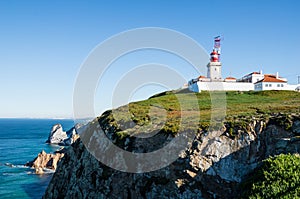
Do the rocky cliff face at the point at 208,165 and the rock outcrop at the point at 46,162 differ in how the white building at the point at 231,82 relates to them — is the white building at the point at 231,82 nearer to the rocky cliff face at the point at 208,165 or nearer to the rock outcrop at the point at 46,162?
the rocky cliff face at the point at 208,165

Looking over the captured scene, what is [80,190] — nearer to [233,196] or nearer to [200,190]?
[200,190]

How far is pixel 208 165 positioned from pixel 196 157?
3.34 feet

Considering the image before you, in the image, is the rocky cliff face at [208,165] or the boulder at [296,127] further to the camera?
the boulder at [296,127]

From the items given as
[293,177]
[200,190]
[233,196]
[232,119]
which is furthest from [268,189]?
[232,119]

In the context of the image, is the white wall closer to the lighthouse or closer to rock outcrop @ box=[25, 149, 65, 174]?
the lighthouse

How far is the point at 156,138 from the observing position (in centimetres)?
2364

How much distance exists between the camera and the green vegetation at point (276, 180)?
52.2 feet

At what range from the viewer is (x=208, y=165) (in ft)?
67.3

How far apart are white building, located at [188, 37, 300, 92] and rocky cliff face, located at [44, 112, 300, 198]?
27.1 meters

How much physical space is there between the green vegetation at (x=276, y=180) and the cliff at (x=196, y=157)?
1.65m

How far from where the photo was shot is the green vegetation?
15.9 meters

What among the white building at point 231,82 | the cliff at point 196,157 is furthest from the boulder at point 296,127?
the white building at point 231,82

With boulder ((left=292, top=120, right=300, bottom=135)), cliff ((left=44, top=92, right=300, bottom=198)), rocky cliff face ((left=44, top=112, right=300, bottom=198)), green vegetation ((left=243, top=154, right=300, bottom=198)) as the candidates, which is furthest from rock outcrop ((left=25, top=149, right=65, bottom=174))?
green vegetation ((left=243, top=154, right=300, bottom=198))

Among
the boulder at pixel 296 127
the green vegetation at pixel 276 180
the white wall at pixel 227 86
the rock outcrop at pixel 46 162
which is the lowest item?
the rock outcrop at pixel 46 162
